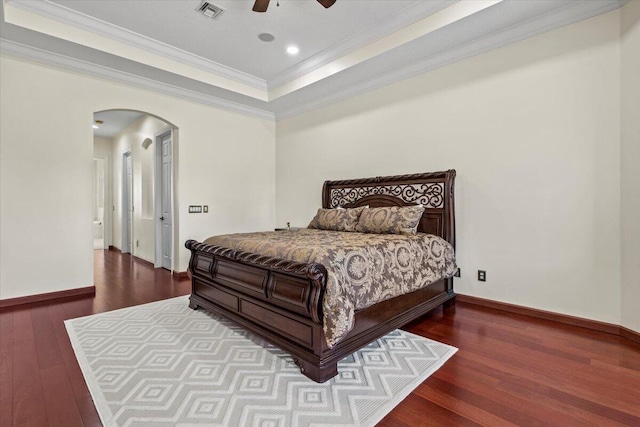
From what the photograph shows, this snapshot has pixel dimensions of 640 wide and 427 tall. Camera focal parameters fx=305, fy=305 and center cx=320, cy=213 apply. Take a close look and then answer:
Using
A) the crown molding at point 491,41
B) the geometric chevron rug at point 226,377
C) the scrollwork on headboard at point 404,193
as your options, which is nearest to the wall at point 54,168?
the geometric chevron rug at point 226,377

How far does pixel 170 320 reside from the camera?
2.93m

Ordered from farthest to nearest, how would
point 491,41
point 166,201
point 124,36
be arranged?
point 166,201 < point 124,36 < point 491,41

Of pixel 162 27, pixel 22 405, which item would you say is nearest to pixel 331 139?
pixel 162 27

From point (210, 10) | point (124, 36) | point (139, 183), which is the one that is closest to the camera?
point (210, 10)

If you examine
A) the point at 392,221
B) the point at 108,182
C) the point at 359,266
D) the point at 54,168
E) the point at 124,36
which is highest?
the point at 124,36

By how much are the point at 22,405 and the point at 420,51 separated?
4441 mm

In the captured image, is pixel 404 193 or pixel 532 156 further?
pixel 404 193

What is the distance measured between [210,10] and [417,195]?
3.05 metres

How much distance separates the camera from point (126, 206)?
7.09m

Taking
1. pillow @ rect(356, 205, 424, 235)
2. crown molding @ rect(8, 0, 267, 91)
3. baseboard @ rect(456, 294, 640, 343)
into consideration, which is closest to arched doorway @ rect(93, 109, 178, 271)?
crown molding @ rect(8, 0, 267, 91)

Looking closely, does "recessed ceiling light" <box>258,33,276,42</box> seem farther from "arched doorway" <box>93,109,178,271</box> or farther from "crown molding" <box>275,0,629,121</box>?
"arched doorway" <box>93,109,178,271</box>

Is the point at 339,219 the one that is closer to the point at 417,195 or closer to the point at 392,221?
the point at 392,221

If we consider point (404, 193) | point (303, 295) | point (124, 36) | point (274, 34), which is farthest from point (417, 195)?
point (124, 36)

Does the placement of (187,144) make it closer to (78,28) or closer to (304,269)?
(78,28)
